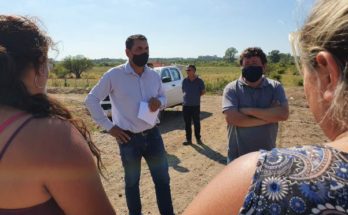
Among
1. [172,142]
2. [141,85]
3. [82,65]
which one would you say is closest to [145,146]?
[141,85]

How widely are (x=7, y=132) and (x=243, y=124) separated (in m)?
2.90

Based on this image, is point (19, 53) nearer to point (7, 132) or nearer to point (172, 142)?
point (7, 132)

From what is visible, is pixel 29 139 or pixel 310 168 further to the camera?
pixel 29 139

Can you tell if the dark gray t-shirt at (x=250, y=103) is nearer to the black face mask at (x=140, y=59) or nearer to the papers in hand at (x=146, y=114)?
the papers in hand at (x=146, y=114)

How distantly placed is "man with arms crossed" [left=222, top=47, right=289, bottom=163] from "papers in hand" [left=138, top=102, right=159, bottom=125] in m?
0.84

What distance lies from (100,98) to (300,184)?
4002 mm

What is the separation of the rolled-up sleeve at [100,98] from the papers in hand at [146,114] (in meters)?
0.38

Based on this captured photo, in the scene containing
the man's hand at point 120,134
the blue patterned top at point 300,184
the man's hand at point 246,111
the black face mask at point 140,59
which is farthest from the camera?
the black face mask at point 140,59

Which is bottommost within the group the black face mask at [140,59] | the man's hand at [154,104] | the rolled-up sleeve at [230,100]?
the man's hand at [154,104]

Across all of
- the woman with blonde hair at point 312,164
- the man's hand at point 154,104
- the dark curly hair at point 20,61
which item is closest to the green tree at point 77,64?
the man's hand at point 154,104

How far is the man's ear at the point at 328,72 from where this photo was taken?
1122 mm

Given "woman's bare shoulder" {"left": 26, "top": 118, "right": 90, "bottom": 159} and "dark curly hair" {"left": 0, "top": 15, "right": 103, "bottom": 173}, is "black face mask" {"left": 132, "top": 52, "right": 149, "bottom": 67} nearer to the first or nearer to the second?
"dark curly hair" {"left": 0, "top": 15, "right": 103, "bottom": 173}

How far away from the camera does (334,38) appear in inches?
43.3

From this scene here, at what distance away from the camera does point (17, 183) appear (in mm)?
1685
